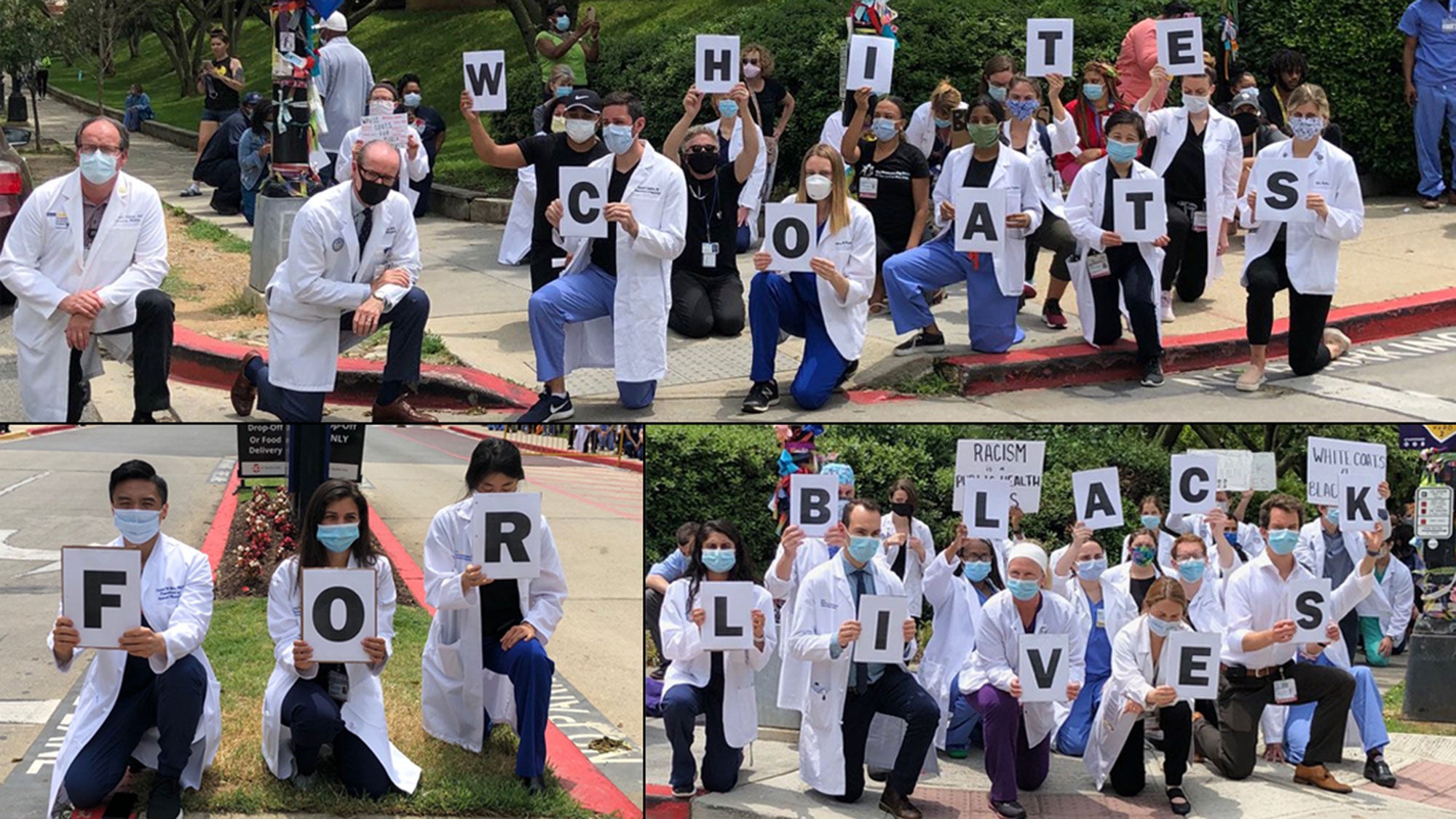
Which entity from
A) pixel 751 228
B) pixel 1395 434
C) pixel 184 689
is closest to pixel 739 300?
pixel 751 228

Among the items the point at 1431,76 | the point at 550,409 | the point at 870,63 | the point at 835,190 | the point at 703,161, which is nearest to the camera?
the point at 550,409

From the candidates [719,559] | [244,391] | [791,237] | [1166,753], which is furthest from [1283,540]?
[244,391]

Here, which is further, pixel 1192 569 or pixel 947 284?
pixel 947 284

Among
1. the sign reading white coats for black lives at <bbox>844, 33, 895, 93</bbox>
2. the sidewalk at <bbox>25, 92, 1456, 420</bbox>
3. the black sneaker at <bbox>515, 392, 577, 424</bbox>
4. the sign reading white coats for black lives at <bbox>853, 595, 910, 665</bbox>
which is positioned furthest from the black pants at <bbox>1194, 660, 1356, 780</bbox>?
the sign reading white coats for black lives at <bbox>844, 33, 895, 93</bbox>

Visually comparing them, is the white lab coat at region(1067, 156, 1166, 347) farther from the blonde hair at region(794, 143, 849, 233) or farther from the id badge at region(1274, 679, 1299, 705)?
the id badge at region(1274, 679, 1299, 705)

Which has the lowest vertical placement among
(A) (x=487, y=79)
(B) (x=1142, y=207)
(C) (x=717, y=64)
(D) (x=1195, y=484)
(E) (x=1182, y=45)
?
(D) (x=1195, y=484)

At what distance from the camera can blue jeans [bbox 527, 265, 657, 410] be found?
35.1ft

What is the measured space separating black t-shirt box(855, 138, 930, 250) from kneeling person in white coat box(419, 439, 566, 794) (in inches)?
203

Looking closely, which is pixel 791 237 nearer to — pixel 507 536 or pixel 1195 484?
pixel 1195 484

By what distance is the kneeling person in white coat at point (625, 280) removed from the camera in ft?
35.1

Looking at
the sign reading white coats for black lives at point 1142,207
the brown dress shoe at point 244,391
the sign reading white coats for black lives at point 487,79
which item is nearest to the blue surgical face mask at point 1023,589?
the sign reading white coats for black lives at point 1142,207

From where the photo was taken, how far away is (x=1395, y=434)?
16984 millimetres

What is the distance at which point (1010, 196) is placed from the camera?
11836 millimetres

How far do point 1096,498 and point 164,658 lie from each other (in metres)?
5.62
